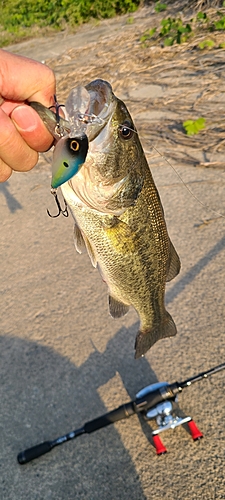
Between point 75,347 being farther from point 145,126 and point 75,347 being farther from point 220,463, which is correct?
point 145,126

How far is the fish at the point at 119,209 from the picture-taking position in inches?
59.4

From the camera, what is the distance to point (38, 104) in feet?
4.53

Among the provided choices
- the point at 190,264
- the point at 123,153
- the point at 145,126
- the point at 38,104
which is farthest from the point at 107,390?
the point at 145,126

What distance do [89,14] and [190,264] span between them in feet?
41.9

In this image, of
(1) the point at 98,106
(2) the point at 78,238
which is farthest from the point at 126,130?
(2) the point at 78,238

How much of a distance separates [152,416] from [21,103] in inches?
70.3

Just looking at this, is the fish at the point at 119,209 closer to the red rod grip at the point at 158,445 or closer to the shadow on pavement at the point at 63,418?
the red rod grip at the point at 158,445

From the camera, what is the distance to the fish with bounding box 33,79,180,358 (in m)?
1.51

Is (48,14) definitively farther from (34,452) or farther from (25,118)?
(25,118)

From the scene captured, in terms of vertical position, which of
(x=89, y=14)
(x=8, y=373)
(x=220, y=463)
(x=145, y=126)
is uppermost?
(x=89, y=14)

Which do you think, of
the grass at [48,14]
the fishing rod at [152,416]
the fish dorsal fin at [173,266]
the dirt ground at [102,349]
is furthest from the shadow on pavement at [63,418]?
the grass at [48,14]

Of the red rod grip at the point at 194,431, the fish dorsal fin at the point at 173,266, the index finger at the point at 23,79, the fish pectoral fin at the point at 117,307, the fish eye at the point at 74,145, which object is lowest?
the red rod grip at the point at 194,431

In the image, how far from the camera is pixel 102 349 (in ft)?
10.3

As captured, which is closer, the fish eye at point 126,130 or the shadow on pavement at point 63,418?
the fish eye at point 126,130
